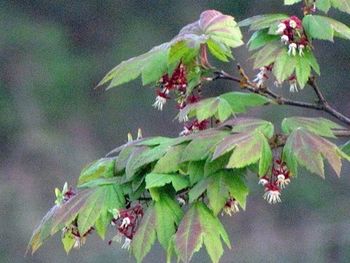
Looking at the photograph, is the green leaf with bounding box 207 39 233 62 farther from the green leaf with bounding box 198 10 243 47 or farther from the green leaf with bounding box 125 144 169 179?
the green leaf with bounding box 125 144 169 179

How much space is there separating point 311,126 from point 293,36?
4.1 inches

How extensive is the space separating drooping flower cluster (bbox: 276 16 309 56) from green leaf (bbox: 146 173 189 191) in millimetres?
183

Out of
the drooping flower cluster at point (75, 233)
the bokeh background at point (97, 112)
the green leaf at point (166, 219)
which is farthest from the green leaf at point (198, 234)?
the bokeh background at point (97, 112)

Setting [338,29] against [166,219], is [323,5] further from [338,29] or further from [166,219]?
[166,219]

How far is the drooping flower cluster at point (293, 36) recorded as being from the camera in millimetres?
1112

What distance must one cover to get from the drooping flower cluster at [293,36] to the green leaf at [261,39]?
25mm

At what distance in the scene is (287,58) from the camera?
1.11 meters

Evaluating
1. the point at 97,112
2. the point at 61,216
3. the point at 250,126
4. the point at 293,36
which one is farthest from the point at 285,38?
the point at 97,112

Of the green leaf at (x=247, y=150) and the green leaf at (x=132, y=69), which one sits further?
the green leaf at (x=132, y=69)

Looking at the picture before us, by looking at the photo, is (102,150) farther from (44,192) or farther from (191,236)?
(191,236)

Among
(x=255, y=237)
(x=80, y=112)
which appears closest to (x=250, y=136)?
(x=255, y=237)

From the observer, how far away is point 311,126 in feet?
3.59

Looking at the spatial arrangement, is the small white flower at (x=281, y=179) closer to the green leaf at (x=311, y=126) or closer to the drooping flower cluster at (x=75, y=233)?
the green leaf at (x=311, y=126)

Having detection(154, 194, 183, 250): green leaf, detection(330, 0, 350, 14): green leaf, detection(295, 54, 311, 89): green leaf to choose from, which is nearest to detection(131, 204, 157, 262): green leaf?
detection(154, 194, 183, 250): green leaf
